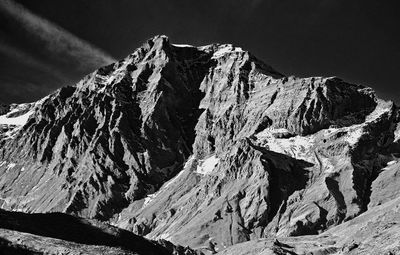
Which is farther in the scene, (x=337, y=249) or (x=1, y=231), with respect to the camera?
(x=337, y=249)

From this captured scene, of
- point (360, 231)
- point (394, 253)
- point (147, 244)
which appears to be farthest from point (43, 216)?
point (360, 231)

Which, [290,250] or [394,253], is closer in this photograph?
[394,253]

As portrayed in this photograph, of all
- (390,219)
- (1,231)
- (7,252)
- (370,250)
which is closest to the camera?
(7,252)

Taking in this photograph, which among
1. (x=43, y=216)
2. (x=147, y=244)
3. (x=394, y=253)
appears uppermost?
(x=43, y=216)

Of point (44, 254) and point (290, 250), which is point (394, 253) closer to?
point (290, 250)

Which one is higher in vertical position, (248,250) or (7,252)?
(248,250)

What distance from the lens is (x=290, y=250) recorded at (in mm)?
195500

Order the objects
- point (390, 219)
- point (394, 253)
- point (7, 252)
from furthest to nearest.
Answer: point (390, 219) → point (394, 253) → point (7, 252)

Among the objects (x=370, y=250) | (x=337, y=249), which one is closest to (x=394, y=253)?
(x=370, y=250)

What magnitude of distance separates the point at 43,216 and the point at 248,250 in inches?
4302

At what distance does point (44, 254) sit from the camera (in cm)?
5388

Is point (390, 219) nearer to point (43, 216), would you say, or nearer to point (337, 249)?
point (337, 249)

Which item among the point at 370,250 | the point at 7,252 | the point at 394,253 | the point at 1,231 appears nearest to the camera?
the point at 7,252

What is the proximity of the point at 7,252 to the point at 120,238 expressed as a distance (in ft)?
137
